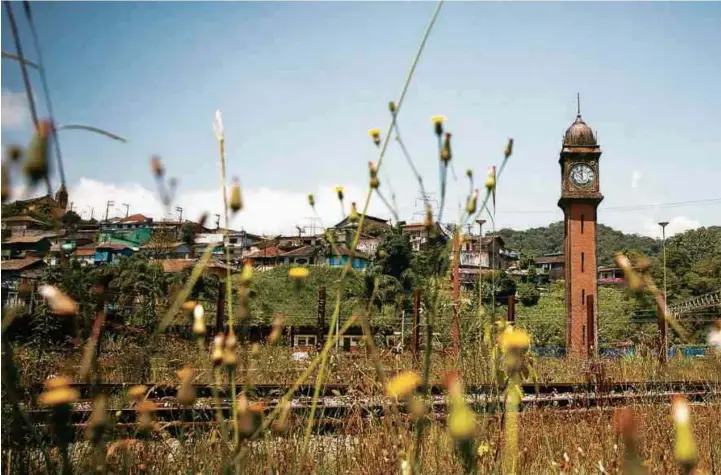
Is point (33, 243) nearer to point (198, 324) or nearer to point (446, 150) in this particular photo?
point (198, 324)

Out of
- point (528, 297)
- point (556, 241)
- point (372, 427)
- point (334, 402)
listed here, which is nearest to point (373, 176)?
point (372, 427)

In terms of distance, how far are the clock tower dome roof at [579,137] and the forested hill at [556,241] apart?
59074 mm

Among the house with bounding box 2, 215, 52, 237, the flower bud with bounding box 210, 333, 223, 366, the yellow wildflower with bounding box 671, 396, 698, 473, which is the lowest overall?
the yellow wildflower with bounding box 671, 396, 698, 473

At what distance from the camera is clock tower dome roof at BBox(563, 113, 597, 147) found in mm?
32656

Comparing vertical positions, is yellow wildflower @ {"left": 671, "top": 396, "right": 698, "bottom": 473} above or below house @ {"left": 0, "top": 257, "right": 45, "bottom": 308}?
below

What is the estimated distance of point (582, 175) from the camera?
32312mm

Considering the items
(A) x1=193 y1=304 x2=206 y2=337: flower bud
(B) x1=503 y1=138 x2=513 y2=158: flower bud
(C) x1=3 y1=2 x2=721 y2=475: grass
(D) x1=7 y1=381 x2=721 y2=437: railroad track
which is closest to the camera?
(C) x1=3 y1=2 x2=721 y2=475: grass

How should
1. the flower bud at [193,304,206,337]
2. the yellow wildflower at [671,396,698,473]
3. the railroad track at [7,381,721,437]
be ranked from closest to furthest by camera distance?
the yellow wildflower at [671,396,698,473]
the flower bud at [193,304,206,337]
the railroad track at [7,381,721,437]

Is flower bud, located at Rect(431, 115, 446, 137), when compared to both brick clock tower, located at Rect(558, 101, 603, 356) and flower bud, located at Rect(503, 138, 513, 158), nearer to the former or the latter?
flower bud, located at Rect(503, 138, 513, 158)

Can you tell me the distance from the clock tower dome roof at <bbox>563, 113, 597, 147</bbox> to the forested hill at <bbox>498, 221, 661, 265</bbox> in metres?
59.1

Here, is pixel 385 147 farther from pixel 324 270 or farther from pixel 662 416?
pixel 324 270

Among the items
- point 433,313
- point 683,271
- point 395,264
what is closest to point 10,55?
point 433,313

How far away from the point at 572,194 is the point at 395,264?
47.3 ft

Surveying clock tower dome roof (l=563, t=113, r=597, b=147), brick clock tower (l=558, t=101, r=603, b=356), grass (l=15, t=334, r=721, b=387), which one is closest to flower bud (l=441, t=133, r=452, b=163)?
grass (l=15, t=334, r=721, b=387)
